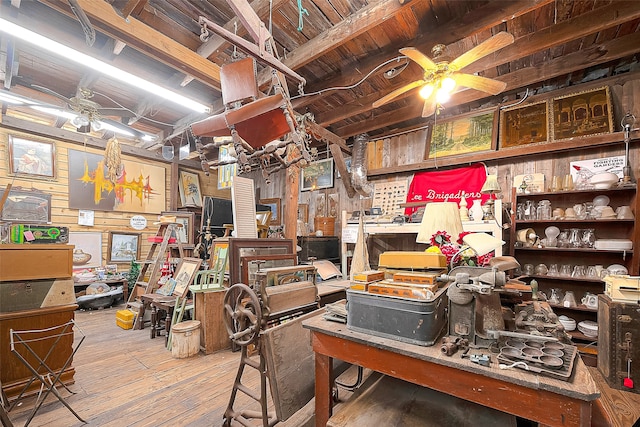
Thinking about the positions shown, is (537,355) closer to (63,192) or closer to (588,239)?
(588,239)

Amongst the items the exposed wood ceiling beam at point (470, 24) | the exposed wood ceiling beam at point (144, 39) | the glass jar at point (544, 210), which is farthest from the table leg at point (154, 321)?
the glass jar at point (544, 210)

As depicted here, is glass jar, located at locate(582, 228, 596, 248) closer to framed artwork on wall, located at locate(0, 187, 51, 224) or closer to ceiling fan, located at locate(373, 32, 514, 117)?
ceiling fan, located at locate(373, 32, 514, 117)

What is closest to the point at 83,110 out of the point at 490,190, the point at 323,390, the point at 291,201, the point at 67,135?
the point at 67,135

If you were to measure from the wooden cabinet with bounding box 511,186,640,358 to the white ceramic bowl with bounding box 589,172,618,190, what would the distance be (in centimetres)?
11

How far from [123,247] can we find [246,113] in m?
5.93

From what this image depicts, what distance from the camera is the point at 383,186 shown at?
5.21m

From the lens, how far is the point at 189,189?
6.96 metres

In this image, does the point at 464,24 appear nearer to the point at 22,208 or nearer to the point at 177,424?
the point at 177,424

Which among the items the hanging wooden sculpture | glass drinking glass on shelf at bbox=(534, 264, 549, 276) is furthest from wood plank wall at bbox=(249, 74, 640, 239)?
the hanging wooden sculpture

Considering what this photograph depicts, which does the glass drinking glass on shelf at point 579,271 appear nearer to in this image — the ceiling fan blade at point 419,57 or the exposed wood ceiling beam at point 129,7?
the ceiling fan blade at point 419,57

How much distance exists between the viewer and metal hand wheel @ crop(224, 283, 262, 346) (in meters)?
1.61

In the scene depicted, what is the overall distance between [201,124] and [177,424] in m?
2.27

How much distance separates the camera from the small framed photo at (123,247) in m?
5.67

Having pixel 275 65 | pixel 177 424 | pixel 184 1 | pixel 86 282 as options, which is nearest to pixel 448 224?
pixel 275 65
